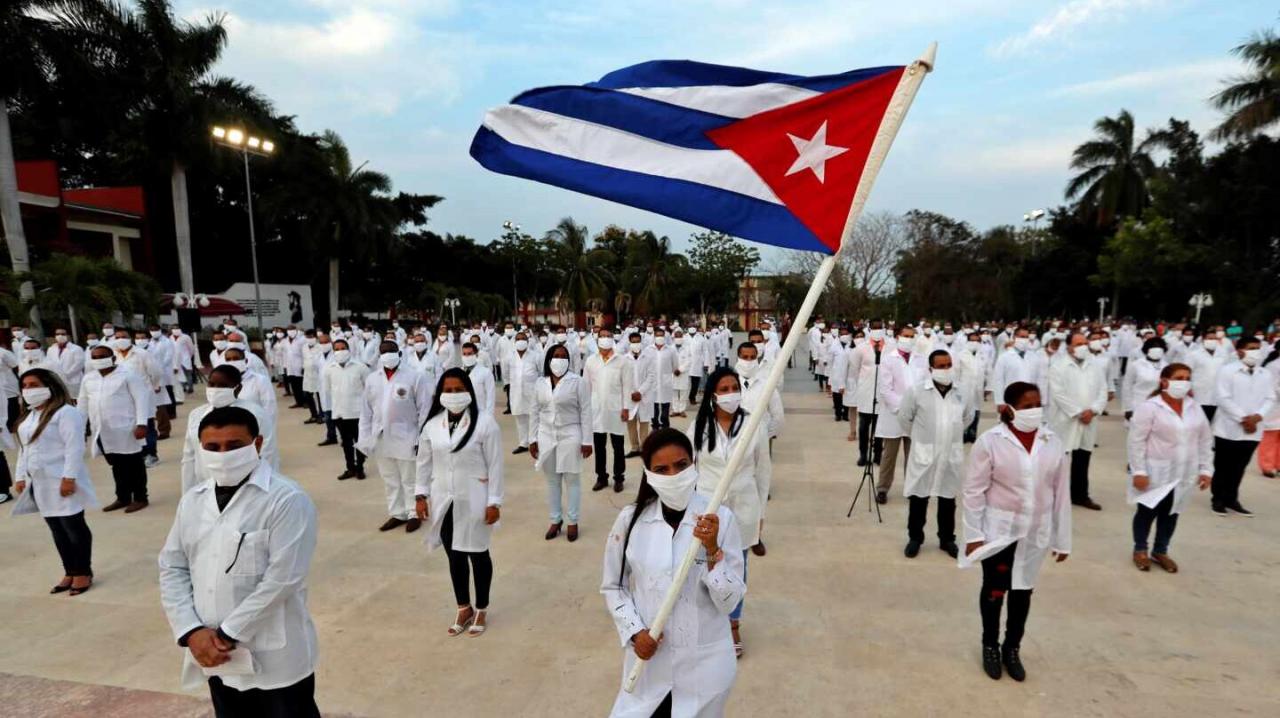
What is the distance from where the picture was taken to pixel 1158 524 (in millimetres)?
5004

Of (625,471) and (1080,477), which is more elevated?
(1080,477)

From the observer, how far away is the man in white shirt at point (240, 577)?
7.55 feet

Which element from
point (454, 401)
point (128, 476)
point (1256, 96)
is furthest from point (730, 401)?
point (1256, 96)

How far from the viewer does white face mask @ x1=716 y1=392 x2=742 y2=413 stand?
12.3ft

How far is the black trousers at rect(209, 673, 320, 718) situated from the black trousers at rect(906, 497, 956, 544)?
451cm

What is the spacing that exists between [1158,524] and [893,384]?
265cm

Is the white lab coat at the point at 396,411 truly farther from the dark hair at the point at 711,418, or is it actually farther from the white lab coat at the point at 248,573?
the white lab coat at the point at 248,573

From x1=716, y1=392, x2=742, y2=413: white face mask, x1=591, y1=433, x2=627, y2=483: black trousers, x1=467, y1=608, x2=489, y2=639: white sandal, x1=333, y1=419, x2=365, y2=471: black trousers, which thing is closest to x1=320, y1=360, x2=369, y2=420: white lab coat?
x1=333, y1=419, x2=365, y2=471: black trousers

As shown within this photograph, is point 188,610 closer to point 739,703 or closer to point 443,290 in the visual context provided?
point 739,703

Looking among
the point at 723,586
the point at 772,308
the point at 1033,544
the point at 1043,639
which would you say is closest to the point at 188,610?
the point at 723,586

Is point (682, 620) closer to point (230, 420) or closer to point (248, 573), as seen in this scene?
point (248, 573)

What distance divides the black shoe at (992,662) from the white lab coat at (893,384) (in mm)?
3376

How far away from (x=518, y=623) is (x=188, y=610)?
89.6 inches

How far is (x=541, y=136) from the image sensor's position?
2859 mm
